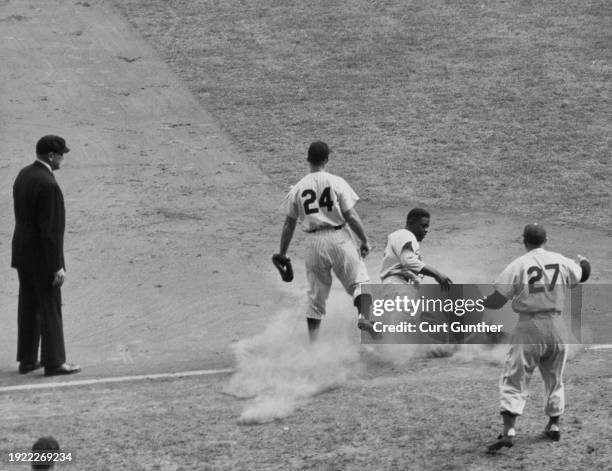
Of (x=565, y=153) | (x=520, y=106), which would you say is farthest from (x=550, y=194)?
(x=520, y=106)

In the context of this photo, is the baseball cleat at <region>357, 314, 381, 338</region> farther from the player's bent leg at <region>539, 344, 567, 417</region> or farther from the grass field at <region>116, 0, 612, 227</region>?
the grass field at <region>116, 0, 612, 227</region>

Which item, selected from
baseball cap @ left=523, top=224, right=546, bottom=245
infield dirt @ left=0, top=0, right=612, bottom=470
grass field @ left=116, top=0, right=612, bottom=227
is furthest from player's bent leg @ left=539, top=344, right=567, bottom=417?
grass field @ left=116, top=0, right=612, bottom=227

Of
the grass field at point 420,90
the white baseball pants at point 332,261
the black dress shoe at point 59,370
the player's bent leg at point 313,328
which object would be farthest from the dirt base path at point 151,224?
the white baseball pants at point 332,261

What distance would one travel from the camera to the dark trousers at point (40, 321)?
10711 mm

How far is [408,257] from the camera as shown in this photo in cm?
1055

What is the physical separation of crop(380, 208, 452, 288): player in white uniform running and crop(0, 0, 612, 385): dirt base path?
184 cm

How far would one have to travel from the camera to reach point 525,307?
855 cm

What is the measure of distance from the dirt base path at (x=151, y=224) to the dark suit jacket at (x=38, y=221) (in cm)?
114

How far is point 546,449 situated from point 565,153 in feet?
35.0

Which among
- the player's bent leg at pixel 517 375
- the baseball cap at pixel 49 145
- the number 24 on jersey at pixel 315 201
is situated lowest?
the player's bent leg at pixel 517 375

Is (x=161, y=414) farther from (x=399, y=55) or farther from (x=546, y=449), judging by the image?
(x=399, y=55)

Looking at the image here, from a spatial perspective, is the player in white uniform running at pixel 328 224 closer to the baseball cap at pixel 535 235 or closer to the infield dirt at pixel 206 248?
the infield dirt at pixel 206 248

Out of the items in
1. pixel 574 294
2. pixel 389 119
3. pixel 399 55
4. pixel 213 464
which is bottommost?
pixel 213 464

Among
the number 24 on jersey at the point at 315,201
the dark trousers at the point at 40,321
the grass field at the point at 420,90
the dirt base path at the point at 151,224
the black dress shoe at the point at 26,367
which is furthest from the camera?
the grass field at the point at 420,90
